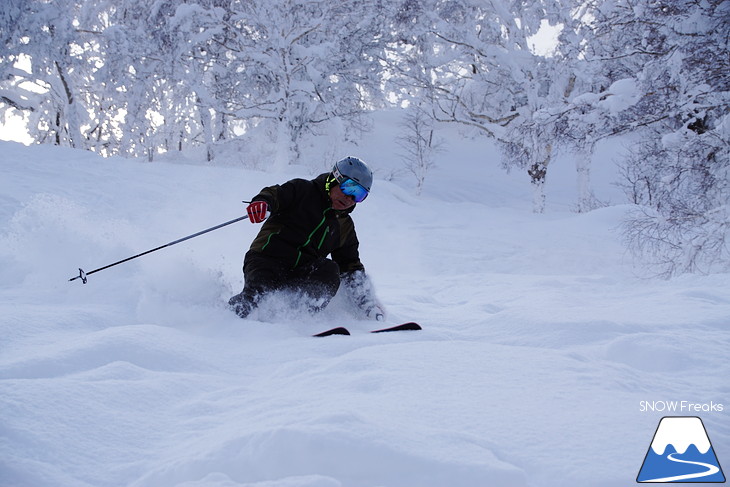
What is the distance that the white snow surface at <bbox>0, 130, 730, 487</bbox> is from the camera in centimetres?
142

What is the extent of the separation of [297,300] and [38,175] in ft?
22.8

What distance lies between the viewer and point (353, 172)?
3.67 metres

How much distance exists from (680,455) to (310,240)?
273cm

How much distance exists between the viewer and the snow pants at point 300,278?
3574 mm

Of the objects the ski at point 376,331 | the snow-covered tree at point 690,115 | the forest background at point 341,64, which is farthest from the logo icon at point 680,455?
the forest background at point 341,64

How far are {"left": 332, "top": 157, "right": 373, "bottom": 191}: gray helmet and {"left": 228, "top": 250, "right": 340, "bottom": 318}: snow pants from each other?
0.60m

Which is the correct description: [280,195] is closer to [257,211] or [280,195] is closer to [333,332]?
[257,211]

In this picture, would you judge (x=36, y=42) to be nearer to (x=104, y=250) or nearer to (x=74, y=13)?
(x=74, y=13)

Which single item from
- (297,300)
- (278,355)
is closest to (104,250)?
(297,300)

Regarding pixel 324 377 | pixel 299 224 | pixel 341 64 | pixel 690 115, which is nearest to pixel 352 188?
pixel 299 224

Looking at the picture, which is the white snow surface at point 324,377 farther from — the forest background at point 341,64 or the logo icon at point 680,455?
the forest background at point 341,64

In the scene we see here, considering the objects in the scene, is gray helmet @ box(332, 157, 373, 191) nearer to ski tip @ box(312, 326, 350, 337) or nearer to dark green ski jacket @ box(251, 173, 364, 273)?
dark green ski jacket @ box(251, 173, 364, 273)

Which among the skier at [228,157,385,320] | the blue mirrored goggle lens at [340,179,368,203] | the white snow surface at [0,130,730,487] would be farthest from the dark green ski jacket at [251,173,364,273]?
the white snow surface at [0,130,730,487]

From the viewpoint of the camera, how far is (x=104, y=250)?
4.48 metres
